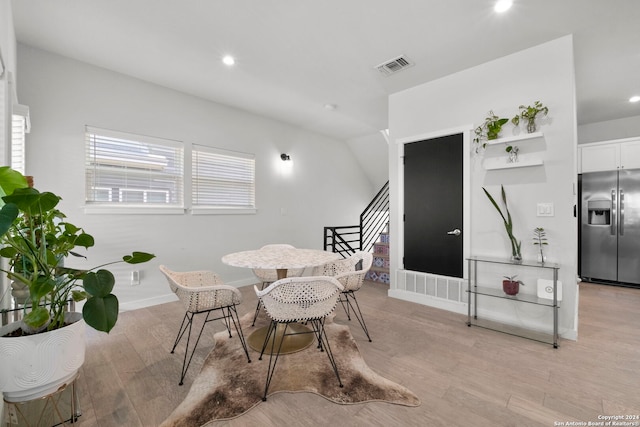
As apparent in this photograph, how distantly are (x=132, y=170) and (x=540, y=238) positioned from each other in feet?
14.6

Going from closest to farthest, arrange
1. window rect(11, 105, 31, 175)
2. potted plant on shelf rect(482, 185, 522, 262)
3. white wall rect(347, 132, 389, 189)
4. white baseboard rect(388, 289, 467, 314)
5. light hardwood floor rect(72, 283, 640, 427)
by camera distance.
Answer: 1. light hardwood floor rect(72, 283, 640, 427)
2. window rect(11, 105, 31, 175)
3. potted plant on shelf rect(482, 185, 522, 262)
4. white baseboard rect(388, 289, 467, 314)
5. white wall rect(347, 132, 389, 189)

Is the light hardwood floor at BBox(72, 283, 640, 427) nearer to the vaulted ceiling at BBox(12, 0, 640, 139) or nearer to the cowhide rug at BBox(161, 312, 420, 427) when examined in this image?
the cowhide rug at BBox(161, 312, 420, 427)

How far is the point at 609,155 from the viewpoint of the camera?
175 inches

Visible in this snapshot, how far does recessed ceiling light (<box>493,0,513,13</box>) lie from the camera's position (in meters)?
2.18

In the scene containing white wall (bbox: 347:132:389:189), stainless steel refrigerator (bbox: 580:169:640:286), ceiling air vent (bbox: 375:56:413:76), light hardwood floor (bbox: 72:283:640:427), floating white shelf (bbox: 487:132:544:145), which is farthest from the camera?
white wall (bbox: 347:132:389:189)

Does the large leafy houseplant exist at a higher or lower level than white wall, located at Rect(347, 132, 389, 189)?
lower

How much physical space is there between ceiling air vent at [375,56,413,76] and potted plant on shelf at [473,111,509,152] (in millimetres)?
1005

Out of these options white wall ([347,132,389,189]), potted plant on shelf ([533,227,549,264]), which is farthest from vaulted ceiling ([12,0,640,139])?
white wall ([347,132,389,189])

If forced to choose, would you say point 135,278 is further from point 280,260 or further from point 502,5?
point 502,5

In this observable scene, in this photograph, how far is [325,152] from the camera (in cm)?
583

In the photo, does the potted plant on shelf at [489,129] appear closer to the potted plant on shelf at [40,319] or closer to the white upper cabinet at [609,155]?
the white upper cabinet at [609,155]

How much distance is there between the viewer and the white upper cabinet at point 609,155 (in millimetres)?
4254

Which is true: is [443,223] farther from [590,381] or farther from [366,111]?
[366,111]

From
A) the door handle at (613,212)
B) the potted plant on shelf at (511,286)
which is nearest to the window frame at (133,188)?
the potted plant on shelf at (511,286)
